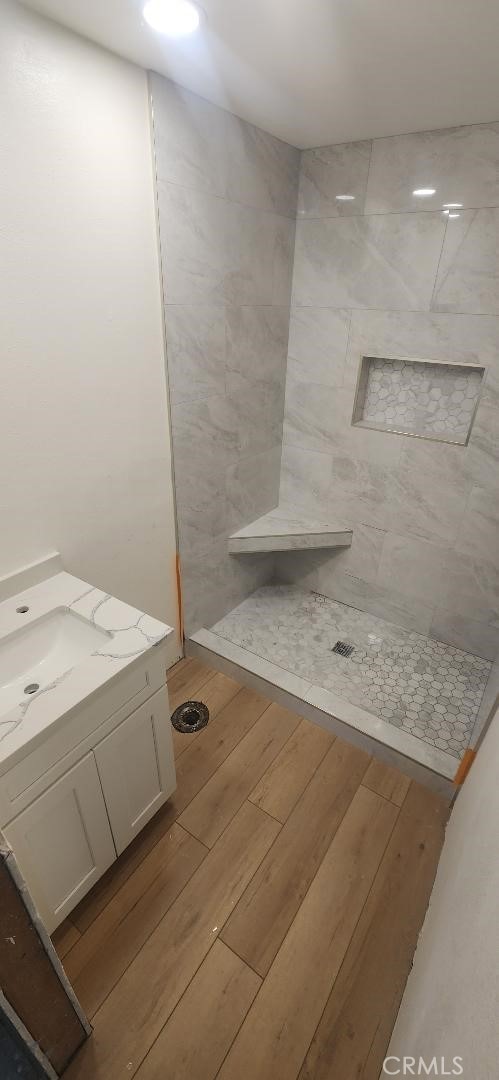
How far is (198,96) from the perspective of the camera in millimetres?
1576

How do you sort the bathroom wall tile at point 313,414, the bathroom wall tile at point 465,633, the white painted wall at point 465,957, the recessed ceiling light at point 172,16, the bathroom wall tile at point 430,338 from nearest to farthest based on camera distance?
the white painted wall at point 465,957 → the recessed ceiling light at point 172,16 → the bathroom wall tile at point 430,338 → the bathroom wall tile at point 465,633 → the bathroom wall tile at point 313,414

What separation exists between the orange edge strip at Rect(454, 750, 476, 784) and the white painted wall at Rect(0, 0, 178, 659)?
1526 mm

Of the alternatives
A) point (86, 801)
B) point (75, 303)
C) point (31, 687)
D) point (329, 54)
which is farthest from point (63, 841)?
point (329, 54)

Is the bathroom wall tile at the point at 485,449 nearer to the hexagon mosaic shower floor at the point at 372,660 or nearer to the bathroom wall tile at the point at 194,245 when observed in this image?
the hexagon mosaic shower floor at the point at 372,660

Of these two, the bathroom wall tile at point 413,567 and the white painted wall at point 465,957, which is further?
the bathroom wall tile at point 413,567

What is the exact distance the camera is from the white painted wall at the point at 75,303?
1.20 meters

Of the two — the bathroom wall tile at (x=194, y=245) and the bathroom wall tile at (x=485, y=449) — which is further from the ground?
the bathroom wall tile at (x=194, y=245)

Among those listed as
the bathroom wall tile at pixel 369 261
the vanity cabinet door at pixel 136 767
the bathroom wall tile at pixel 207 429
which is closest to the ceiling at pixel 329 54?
the bathroom wall tile at pixel 369 261

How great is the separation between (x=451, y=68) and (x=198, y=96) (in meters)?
0.82

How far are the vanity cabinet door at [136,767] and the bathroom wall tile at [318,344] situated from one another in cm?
176

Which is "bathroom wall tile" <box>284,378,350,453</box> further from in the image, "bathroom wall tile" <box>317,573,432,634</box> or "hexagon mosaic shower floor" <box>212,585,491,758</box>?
"hexagon mosaic shower floor" <box>212,585,491,758</box>

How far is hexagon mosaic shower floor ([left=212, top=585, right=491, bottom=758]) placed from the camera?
203 centimetres

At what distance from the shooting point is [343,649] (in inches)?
94.9

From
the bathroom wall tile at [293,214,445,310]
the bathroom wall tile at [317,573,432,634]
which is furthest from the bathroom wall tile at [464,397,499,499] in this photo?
the bathroom wall tile at [317,573,432,634]
